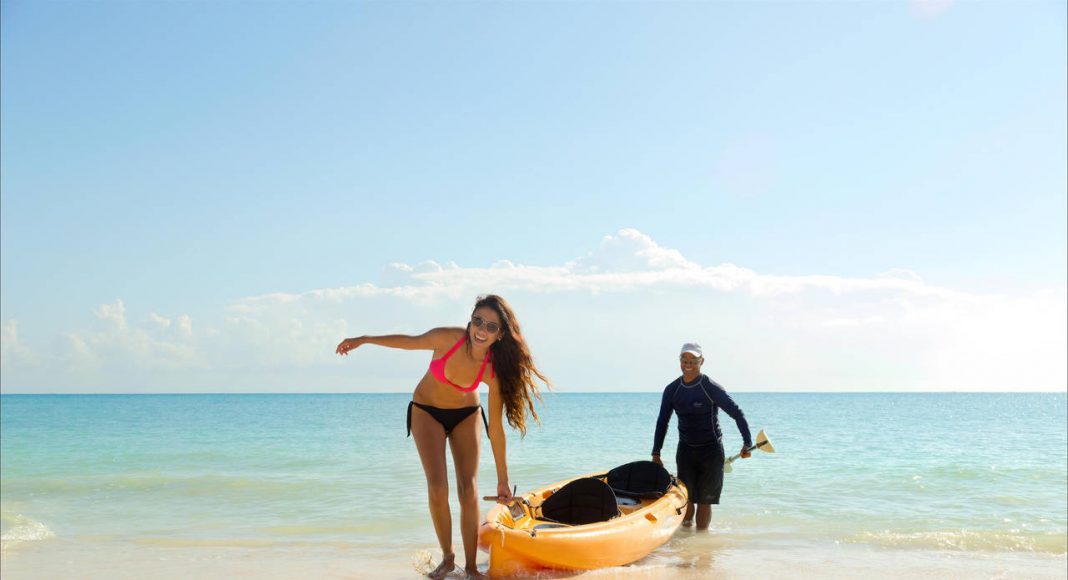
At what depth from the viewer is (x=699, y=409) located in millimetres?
7098

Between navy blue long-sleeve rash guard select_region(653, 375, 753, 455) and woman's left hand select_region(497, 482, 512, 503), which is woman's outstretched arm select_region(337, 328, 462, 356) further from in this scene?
navy blue long-sleeve rash guard select_region(653, 375, 753, 455)

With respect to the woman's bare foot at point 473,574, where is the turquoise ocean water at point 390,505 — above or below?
below

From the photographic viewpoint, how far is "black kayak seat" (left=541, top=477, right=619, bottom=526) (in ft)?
20.5

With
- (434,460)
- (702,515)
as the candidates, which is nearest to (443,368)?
(434,460)

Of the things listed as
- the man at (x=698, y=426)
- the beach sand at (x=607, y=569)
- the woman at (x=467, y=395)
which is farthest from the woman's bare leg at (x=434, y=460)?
the man at (x=698, y=426)

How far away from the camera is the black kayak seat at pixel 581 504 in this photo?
20.5ft

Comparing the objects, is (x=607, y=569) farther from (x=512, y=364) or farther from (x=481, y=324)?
(x=481, y=324)

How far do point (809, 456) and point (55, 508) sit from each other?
13479 millimetres

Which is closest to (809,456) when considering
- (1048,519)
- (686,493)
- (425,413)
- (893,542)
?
(1048,519)

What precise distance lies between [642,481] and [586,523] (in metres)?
1.24

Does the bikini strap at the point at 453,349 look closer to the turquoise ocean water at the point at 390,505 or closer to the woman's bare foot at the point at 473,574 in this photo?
the woman's bare foot at the point at 473,574

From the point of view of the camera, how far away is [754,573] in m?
6.33

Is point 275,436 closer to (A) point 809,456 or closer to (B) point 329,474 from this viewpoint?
(B) point 329,474

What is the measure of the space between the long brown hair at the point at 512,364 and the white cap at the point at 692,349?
2420mm
